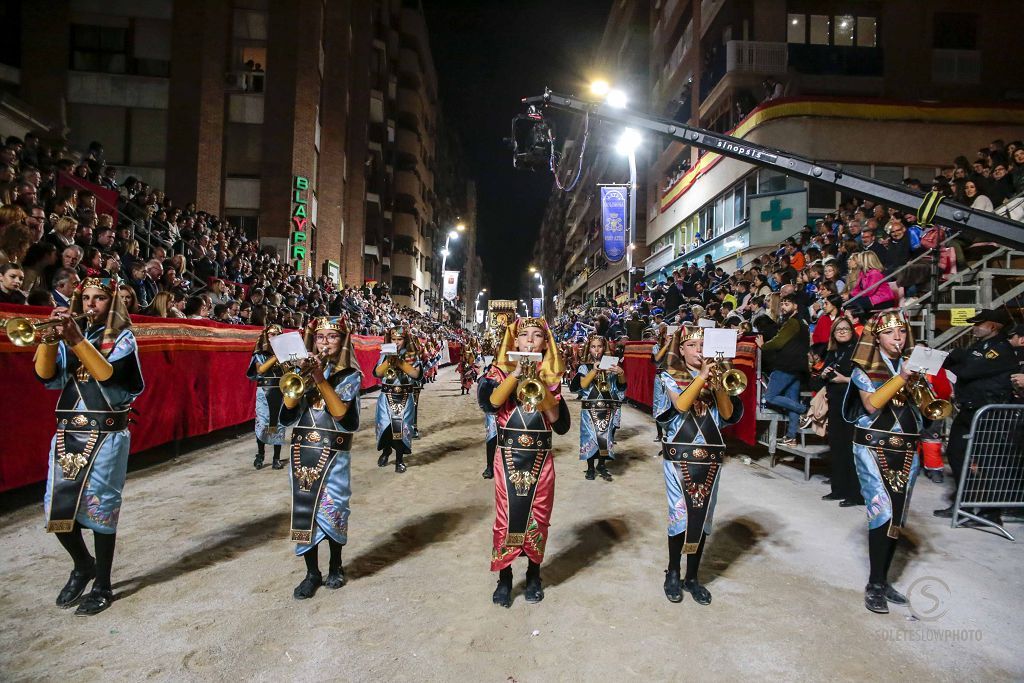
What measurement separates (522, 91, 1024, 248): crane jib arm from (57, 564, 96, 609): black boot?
953 centimetres

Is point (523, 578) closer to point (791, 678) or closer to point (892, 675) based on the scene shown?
point (791, 678)

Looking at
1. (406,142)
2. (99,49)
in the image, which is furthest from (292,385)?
(406,142)

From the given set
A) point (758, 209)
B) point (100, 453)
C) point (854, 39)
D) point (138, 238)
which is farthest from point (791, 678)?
point (854, 39)

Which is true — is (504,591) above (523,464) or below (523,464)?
below

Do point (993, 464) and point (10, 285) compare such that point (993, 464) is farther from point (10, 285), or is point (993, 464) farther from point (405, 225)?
point (405, 225)

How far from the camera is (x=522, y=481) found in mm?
3943

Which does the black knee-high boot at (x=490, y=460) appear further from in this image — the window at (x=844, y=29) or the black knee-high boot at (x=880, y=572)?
the window at (x=844, y=29)

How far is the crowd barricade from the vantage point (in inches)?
211

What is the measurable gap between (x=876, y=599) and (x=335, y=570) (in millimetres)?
3820

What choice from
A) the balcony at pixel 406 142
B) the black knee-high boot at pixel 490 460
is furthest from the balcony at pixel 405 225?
the black knee-high boot at pixel 490 460

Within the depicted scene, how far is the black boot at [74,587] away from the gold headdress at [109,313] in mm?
1486

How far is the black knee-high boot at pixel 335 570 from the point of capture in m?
4.10

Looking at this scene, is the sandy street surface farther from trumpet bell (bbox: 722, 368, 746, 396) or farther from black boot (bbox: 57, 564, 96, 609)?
trumpet bell (bbox: 722, 368, 746, 396)

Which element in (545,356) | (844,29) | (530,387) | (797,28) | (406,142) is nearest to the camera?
(530,387)
